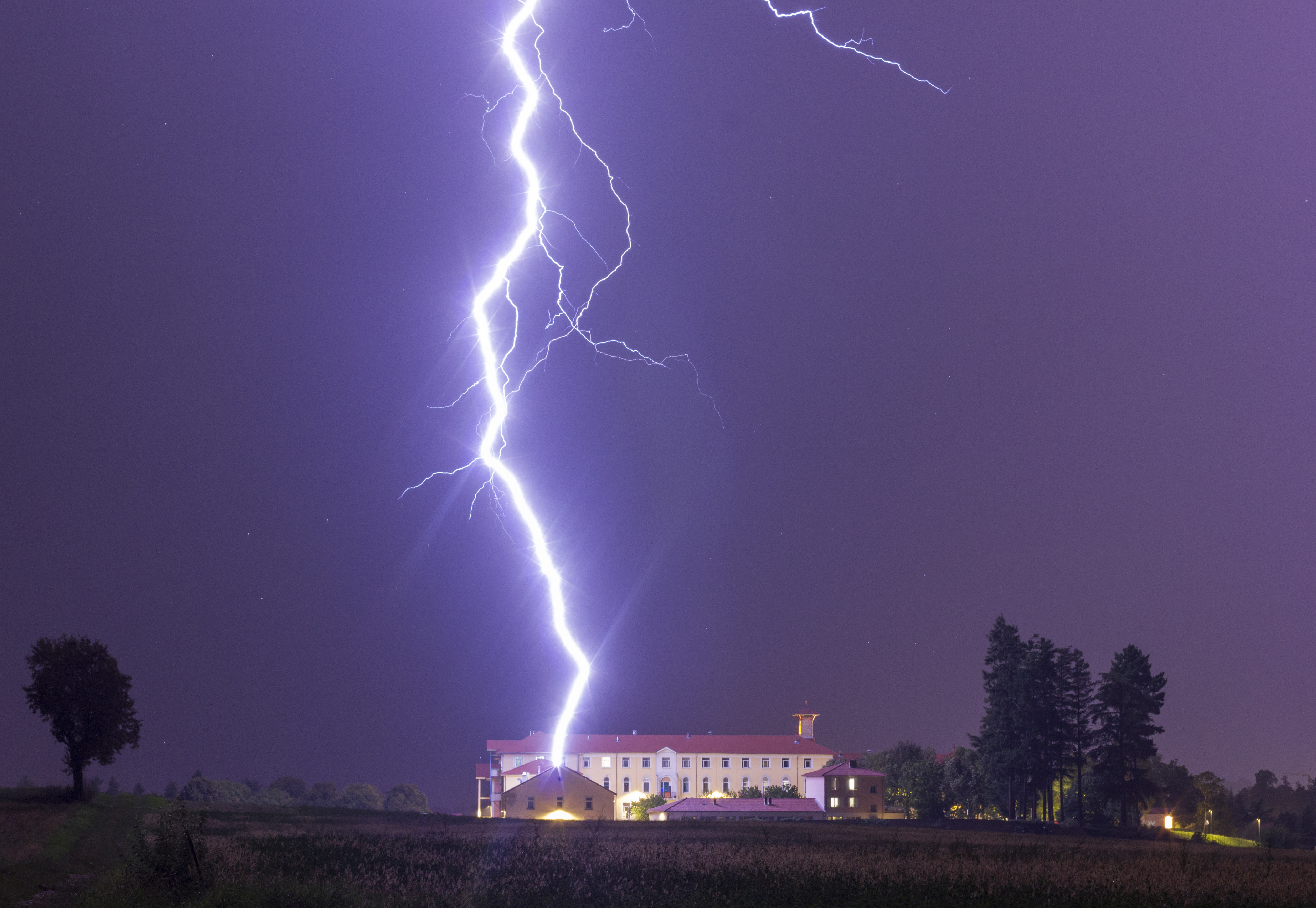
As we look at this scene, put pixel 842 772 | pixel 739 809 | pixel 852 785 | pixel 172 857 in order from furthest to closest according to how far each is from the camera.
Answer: pixel 842 772 < pixel 852 785 < pixel 739 809 < pixel 172 857

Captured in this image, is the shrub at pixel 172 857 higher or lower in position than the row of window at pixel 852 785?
higher

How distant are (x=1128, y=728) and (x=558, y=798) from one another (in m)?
33.0

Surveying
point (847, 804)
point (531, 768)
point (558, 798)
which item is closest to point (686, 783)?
point (531, 768)

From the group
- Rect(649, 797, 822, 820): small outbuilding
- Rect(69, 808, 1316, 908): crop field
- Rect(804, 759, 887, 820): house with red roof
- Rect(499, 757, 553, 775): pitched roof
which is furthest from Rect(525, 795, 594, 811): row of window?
Rect(69, 808, 1316, 908): crop field

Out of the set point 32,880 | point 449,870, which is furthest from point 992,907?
point 32,880

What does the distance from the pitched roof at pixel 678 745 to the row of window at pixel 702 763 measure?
1.48 feet

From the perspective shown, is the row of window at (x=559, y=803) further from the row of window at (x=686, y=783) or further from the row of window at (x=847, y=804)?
the row of window at (x=686, y=783)

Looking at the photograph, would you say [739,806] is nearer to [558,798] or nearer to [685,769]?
[558,798]

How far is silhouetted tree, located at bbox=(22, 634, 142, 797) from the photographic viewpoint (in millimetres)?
40469

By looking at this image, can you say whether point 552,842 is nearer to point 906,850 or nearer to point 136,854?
point 906,850

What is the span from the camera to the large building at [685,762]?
319 ft

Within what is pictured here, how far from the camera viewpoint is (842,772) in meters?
74.9

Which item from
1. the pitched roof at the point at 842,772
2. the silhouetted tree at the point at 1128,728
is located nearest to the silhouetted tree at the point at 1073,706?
the silhouetted tree at the point at 1128,728

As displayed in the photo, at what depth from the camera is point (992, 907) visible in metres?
21.7
